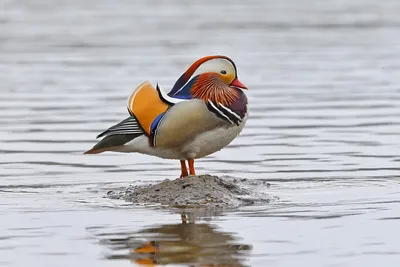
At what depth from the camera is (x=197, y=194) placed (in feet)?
31.1

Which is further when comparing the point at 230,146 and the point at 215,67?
the point at 230,146

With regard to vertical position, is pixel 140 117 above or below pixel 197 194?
above

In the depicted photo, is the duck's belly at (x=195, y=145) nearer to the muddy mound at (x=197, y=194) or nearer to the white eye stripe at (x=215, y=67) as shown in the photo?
the muddy mound at (x=197, y=194)

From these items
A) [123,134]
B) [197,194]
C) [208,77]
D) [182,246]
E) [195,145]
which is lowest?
[182,246]

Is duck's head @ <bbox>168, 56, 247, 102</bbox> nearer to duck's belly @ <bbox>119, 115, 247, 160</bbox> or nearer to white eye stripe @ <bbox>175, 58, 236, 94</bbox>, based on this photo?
white eye stripe @ <bbox>175, 58, 236, 94</bbox>

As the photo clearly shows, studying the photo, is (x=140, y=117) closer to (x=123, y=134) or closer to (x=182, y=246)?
(x=123, y=134)

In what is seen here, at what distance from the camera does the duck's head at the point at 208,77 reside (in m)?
9.53

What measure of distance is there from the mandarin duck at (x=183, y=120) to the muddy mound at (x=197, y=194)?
246mm

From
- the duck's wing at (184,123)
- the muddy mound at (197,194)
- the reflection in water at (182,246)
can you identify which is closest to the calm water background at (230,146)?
the reflection in water at (182,246)

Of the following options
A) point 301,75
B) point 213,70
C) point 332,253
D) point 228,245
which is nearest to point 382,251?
point 332,253

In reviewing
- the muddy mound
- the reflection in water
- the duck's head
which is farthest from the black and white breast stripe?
the reflection in water

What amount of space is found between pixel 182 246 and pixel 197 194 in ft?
5.17

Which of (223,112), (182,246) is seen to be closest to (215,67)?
(223,112)

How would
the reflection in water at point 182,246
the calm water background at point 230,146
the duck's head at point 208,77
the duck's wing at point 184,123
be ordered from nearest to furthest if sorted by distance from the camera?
the reflection in water at point 182,246 < the calm water background at point 230,146 < the duck's wing at point 184,123 < the duck's head at point 208,77
